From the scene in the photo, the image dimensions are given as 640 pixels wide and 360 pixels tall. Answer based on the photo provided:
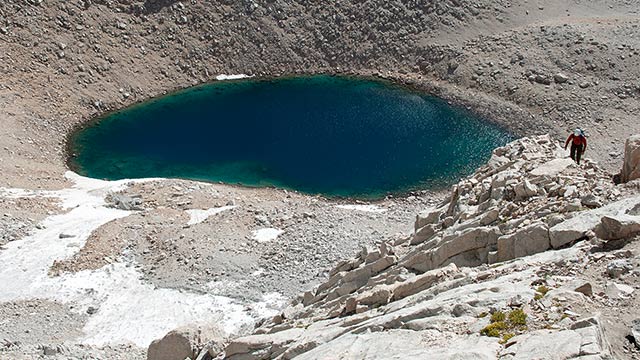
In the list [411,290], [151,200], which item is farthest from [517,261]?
[151,200]

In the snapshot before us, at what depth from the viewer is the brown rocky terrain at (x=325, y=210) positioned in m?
18.0

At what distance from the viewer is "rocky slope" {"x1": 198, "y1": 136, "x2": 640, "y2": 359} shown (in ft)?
50.2

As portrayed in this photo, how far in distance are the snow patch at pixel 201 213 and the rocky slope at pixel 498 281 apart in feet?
53.8

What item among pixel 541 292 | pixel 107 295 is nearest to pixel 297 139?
pixel 107 295

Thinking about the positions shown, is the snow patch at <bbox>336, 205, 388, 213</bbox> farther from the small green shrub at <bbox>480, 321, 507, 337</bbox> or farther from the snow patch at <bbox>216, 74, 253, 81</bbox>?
the small green shrub at <bbox>480, 321, 507, 337</bbox>

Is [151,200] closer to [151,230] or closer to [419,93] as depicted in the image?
[151,230]

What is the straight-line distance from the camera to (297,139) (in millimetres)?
63469

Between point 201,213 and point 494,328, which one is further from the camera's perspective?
point 201,213

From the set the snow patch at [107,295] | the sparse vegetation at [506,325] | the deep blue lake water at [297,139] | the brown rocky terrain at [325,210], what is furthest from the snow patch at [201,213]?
the sparse vegetation at [506,325]

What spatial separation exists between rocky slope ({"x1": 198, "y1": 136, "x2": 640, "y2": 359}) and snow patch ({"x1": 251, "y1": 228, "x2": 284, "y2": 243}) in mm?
12884

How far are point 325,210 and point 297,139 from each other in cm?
1808

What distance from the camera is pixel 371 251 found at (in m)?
27.7

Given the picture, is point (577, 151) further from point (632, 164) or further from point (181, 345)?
point (181, 345)

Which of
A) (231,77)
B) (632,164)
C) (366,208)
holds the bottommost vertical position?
(632,164)
